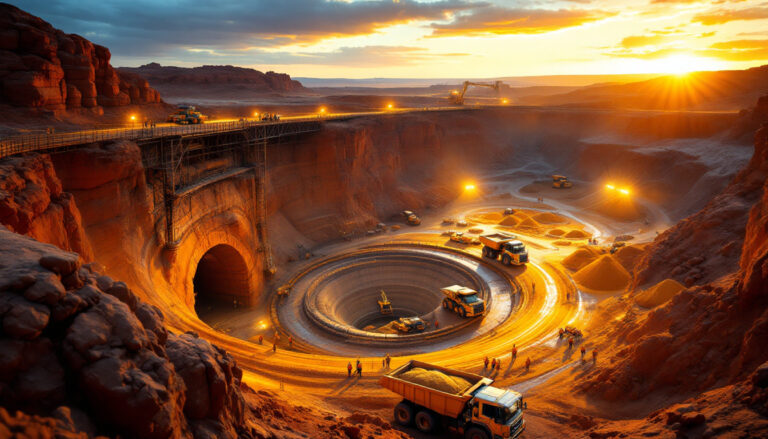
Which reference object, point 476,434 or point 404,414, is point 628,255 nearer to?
point 476,434

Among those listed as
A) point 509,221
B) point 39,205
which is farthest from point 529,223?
point 39,205

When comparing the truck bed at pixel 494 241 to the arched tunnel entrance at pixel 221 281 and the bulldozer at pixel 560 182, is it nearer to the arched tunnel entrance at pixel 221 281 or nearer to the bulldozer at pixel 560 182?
the arched tunnel entrance at pixel 221 281

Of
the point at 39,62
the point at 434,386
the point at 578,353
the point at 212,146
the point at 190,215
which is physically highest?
the point at 39,62

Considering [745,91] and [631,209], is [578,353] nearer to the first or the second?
[631,209]

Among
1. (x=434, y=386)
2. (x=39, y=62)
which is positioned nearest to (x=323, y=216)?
(x=39, y=62)

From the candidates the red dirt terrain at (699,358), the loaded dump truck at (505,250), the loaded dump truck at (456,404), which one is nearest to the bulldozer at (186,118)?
the loaded dump truck at (505,250)

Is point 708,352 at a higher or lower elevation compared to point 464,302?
higher
